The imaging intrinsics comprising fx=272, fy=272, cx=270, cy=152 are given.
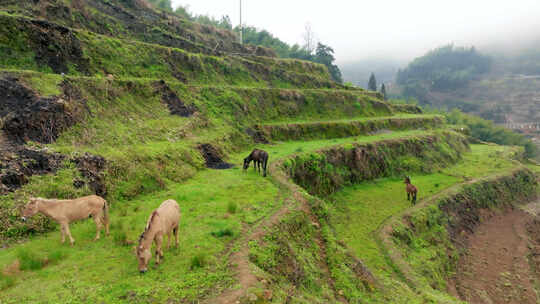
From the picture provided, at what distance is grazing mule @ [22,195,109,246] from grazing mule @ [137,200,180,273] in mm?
2311

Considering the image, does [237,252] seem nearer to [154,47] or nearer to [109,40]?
[109,40]

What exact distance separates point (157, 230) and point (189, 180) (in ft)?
25.8

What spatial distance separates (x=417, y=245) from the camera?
17.9 m

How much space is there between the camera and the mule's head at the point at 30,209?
774cm

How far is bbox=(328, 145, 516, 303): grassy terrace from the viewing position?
41.5ft

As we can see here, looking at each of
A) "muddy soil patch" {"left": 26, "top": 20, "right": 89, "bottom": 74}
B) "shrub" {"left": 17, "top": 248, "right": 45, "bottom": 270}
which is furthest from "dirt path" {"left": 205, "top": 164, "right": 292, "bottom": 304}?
"muddy soil patch" {"left": 26, "top": 20, "right": 89, "bottom": 74}

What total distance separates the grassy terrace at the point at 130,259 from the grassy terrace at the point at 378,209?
20.3ft

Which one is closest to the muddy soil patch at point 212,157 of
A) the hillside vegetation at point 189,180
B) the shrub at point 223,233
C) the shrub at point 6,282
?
the hillside vegetation at point 189,180

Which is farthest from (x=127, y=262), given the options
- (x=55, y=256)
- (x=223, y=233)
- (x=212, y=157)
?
(x=212, y=157)

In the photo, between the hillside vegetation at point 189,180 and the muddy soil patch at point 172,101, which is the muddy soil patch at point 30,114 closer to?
the hillside vegetation at point 189,180

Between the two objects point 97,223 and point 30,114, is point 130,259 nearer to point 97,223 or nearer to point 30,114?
point 97,223

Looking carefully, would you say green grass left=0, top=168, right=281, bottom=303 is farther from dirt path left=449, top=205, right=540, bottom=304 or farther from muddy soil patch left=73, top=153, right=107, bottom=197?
dirt path left=449, top=205, right=540, bottom=304

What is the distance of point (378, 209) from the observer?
838 inches

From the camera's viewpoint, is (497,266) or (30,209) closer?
(30,209)
